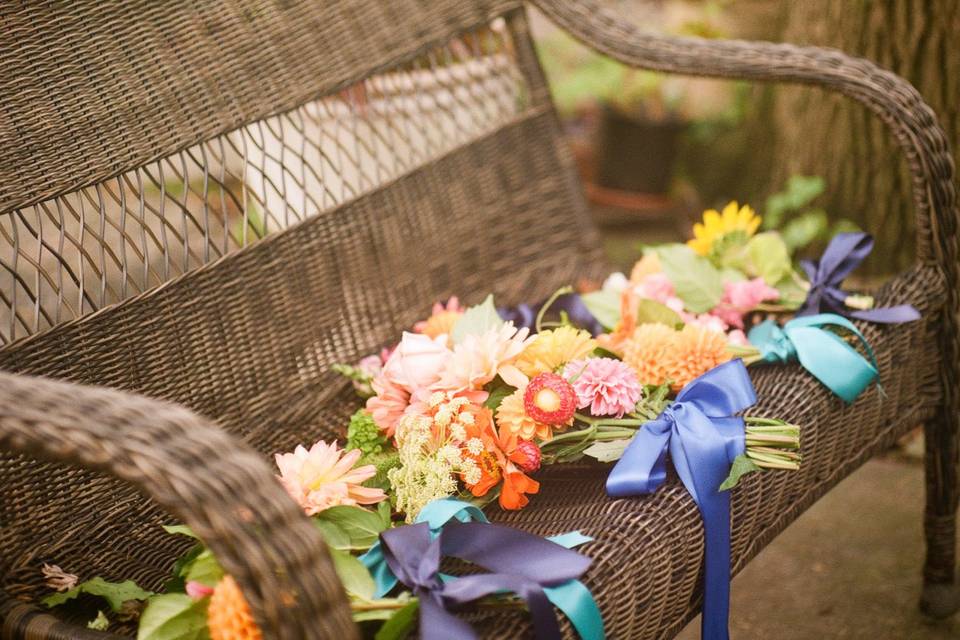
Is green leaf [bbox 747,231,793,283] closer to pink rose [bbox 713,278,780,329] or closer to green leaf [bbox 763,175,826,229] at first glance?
pink rose [bbox 713,278,780,329]

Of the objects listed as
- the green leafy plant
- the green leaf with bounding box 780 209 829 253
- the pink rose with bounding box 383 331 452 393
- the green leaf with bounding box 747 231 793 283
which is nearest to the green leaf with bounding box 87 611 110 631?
the pink rose with bounding box 383 331 452 393

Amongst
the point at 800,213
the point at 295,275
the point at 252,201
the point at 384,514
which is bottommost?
the point at 800,213

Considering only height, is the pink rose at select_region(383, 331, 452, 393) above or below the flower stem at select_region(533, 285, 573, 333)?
above

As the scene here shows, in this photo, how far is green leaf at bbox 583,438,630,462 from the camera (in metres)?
1.17

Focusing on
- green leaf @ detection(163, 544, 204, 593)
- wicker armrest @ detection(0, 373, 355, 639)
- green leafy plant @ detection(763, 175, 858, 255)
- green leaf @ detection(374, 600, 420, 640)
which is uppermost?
wicker armrest @ detection(0, 373, 355, 639)

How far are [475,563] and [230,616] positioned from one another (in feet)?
0.92

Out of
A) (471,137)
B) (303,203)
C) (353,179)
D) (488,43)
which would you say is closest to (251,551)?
(303,203)

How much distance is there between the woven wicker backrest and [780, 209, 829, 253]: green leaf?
55 centimetres

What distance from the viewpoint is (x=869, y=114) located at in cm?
232

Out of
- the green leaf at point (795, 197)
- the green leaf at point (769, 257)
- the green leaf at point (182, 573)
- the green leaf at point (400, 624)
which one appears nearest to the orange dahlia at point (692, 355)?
the green leaf at point (769, 257)

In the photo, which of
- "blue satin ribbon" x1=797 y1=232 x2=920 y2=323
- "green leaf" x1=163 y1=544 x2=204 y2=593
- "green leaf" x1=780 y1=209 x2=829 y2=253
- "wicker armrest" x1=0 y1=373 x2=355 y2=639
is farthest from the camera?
"green leaf" x1=780 y1=209 x2=829 y2=253

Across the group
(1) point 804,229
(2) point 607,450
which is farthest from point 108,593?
(1) point 804,229

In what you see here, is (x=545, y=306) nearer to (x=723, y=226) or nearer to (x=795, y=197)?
(x=723, y=226)

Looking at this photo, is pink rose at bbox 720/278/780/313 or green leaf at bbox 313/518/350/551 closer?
green leaf at bbox 313/518/350/551
